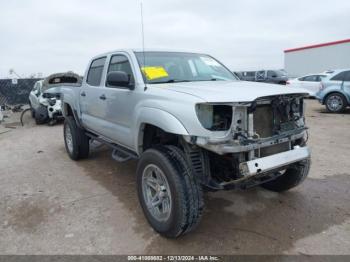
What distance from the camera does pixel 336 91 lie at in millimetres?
11906

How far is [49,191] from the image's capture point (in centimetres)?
475

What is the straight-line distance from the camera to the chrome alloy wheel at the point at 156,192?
3.27 m

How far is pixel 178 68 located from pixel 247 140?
172cm

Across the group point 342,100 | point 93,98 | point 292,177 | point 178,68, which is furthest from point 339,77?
point 93,98

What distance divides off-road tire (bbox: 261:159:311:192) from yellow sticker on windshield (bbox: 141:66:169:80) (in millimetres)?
1913

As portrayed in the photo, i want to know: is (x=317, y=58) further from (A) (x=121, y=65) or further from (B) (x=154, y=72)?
(B) (x=154, y=72)

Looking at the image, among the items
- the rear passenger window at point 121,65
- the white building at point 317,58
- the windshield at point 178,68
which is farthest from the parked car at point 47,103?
the white building at point 317,58

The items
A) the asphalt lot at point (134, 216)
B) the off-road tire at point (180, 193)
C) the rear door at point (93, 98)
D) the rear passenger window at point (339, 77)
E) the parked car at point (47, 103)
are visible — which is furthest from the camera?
the rear passenger window at point (339, 77)

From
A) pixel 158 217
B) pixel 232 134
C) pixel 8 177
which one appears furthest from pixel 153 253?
pixel 8 177

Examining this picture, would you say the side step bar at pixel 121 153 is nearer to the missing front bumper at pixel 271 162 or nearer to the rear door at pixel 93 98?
the rear door at pixel 93 98

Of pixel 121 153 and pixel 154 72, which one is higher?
pixel 154 72

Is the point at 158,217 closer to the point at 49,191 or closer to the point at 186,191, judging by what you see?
the point at 186,191

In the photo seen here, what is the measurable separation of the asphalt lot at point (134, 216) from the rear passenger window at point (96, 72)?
156 cm

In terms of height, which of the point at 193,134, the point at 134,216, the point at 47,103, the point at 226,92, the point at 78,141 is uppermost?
the point at 226,92
